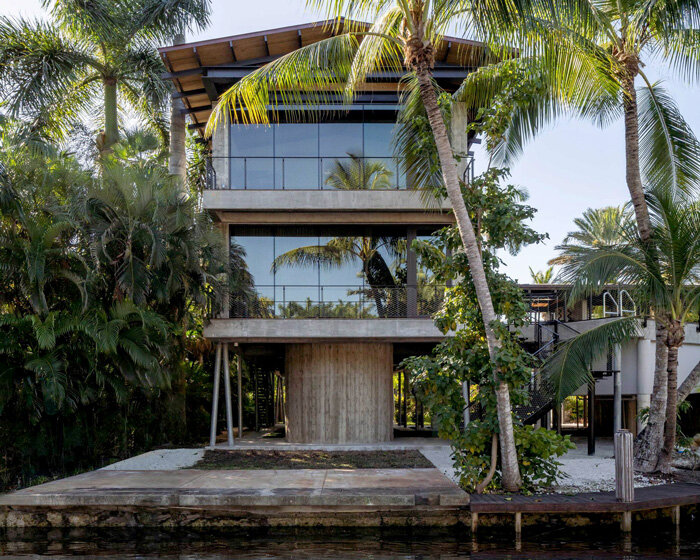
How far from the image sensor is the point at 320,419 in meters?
18.1

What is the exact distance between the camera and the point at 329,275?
17.9 meters

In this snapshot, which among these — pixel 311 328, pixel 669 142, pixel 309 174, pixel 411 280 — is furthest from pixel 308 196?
pixel 669 142

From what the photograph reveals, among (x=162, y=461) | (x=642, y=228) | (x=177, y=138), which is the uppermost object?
(x=177, y=138)

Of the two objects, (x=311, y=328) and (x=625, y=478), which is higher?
(x=311, y=328)

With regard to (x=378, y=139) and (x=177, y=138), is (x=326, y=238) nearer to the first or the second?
(x=378, y=139)

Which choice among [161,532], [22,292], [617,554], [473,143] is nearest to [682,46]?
[473,143]

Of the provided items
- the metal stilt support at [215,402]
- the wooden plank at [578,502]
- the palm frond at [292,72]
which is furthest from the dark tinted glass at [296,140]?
the wooden plank at [578,502]

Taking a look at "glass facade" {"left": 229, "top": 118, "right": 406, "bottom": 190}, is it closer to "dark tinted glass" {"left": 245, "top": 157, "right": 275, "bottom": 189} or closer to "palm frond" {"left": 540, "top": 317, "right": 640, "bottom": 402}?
"dark tinted glass" {"left": 245, "top": 157, "right": 275, "bottom": 189}

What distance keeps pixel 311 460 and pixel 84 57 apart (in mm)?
13417

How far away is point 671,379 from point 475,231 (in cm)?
515

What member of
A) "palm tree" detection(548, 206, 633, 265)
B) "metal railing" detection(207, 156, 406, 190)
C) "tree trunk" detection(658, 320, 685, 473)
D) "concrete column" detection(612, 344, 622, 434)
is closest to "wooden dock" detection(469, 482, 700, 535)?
"tree trunk" detection(658, 320, 685, 473)

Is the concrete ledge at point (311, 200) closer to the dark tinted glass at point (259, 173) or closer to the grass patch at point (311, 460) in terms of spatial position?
the dark tinted glass at point (259, 173)

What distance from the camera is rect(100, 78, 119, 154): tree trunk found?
66.9 feet

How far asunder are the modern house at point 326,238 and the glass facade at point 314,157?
27 mm
